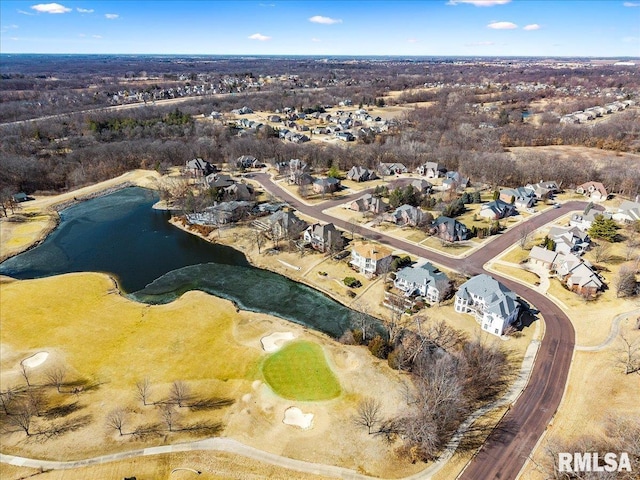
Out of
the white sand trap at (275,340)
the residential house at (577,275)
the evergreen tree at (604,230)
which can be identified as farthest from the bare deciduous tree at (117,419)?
the evergreen tree at (604,230)

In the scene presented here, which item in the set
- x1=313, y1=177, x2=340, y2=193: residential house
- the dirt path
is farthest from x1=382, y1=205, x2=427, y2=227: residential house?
the dirt path

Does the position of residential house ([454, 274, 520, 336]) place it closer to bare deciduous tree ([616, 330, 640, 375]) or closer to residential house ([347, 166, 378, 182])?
bare deciduous tree ([616, 330, 640, 375])

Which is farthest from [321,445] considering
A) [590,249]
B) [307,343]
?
[590,249]

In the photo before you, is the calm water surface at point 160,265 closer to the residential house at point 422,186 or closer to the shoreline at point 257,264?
the shoreline at point 257,264

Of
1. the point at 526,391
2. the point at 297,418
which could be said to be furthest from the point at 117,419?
the point at 526,391

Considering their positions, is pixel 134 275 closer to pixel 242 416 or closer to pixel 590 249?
A: pixel 242 416

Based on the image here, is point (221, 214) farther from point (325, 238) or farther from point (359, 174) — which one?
point (359, 174)
